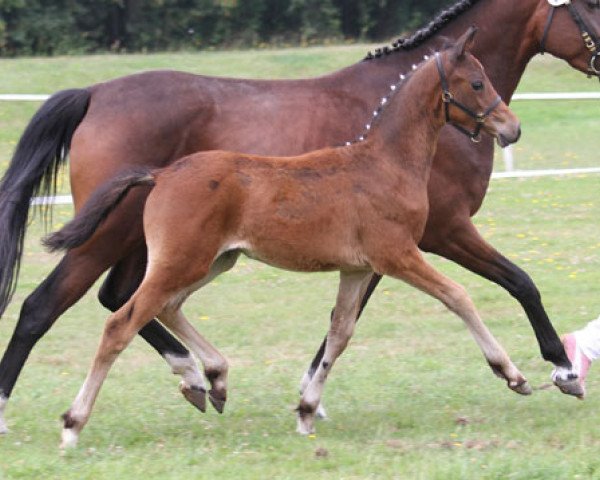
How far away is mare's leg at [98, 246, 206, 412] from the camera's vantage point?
614 centimetres

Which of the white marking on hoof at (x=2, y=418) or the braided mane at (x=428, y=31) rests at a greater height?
the braided mane at (x=428, y=31)

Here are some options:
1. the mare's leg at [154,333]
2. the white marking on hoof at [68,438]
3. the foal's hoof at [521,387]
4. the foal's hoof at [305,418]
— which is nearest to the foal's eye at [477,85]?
the foal's hoof at [521,387]

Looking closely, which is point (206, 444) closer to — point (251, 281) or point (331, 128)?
point (331, 128)

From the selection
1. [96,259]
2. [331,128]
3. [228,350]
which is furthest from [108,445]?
[228,350]

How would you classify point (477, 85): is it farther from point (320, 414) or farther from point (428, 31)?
point (320, 414)

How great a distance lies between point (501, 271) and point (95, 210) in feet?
7.13

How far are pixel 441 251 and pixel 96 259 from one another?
181cm

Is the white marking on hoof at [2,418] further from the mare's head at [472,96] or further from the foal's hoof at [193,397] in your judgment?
the mare's head at [472,96]

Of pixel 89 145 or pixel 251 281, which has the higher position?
pixel 89 145

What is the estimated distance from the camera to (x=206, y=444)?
5.64 m

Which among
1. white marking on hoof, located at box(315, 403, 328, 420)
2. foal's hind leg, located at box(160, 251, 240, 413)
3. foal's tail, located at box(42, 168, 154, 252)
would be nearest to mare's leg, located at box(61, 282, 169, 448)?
foal's tail, located at box(42, 168, 154, 252)

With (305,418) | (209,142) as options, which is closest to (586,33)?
(209,142)

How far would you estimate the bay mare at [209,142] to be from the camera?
20.6 feet

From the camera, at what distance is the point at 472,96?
19.1 feet
